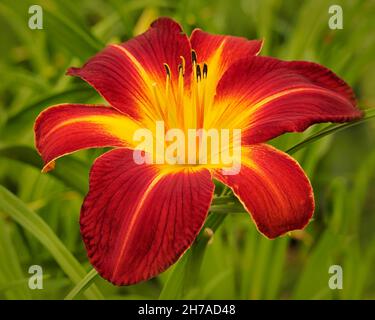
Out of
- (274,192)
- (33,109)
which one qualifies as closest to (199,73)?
(274,192)

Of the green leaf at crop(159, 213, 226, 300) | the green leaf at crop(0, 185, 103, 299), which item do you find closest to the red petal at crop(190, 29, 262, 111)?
the green leaf at crop(159, 213, 226, 300)

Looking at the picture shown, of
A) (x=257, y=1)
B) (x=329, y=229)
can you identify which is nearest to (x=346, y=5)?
(x=257, y=1)

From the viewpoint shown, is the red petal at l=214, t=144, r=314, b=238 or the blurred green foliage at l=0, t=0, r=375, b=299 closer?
the red petal at l=214, t=144, r=314, b=238

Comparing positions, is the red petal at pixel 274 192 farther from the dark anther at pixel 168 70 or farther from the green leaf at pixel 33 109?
the green leaf at pixel 33 109

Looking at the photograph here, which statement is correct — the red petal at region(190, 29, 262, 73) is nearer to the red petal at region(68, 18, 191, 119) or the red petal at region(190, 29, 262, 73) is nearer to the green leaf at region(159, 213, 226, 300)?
the red petal at region(68, 18, 191, 119)

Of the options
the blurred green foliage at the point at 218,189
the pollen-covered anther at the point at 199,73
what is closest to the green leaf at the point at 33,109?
the blurred green foliage at the point at 218,189

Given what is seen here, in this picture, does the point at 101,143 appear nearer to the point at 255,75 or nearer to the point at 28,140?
the point at 255,75

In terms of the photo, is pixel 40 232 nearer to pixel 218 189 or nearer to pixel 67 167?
pixel 67 167
